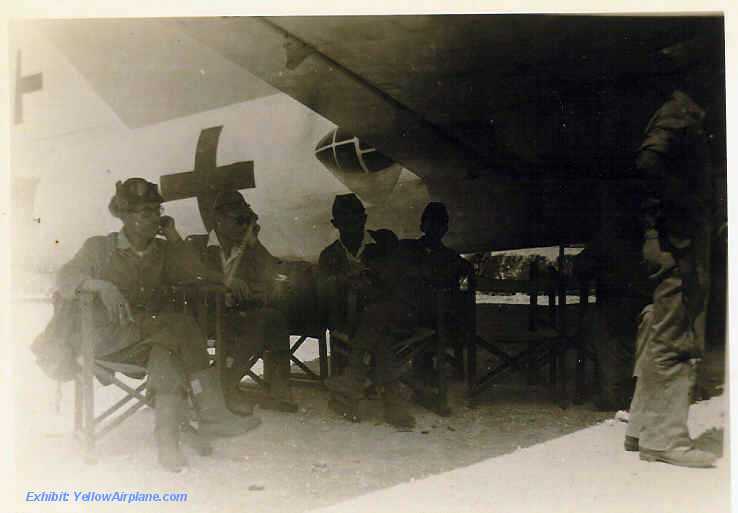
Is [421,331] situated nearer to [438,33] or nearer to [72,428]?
[438,33]

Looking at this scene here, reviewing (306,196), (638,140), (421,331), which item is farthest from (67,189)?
(638,140)

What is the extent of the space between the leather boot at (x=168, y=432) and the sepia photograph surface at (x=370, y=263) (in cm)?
1

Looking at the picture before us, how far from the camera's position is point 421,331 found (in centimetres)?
305

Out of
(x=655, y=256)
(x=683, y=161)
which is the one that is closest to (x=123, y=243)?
(x=655, y=256)

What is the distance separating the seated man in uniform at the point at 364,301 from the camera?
3.05m

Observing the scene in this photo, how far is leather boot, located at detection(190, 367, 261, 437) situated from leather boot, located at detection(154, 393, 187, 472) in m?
0.11

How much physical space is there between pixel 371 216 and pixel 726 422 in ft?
6.10

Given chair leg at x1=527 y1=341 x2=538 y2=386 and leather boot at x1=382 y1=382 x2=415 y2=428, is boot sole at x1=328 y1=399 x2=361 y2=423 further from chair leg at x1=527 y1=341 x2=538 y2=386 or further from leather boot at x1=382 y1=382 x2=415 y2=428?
chair leg at x1=527 y1=341 x2=538 y2=386

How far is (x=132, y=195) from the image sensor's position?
298 centimetres

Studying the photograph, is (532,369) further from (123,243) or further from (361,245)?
(123,243)

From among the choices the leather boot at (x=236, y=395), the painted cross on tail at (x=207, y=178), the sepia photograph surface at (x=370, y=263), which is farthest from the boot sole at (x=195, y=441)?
the painted cross on tail at (x=207, y=178)

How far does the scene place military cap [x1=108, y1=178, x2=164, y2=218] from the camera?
9.80 ft

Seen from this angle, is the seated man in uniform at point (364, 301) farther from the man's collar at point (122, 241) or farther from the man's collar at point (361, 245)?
the man's collar at point (122, 241)

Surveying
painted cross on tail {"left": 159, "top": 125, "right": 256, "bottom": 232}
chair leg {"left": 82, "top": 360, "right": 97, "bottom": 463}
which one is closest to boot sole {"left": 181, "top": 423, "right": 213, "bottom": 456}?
chair leg {"left": 82, "top": 360, "right": 97, "bottom": 463}
